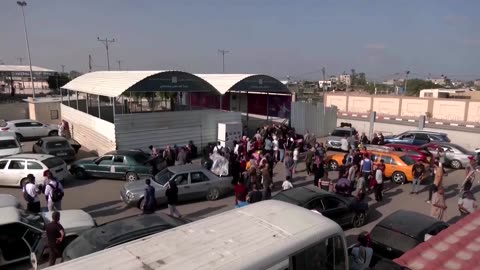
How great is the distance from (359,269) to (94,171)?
41.1ft

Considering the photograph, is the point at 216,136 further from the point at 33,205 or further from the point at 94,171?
the point at 33,205

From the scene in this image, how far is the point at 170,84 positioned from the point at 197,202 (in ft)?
28.5

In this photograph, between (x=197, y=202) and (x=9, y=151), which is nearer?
(x=197, y=202)

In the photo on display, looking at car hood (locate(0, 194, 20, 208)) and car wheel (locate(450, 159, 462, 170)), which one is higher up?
car hood (locate(0, 194, 20, 208))

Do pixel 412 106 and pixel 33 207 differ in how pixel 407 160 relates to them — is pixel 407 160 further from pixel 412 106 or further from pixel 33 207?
pixel 412 106

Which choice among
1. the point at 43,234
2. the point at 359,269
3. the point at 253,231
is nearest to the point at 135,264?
the point at 253,231

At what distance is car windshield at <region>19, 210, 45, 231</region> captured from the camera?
27.1ft

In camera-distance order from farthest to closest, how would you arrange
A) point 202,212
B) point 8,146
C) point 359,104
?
point 359,104 → point 8,146 → point 202,212

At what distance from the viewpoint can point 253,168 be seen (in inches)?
506

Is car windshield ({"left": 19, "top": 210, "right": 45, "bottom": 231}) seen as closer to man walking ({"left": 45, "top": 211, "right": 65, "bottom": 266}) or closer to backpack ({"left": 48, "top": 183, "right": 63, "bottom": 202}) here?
man walking ({"left": 45, "top": 211, "right": 65, "bottom": 266})

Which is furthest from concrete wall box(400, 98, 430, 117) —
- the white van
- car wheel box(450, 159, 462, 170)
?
the white van

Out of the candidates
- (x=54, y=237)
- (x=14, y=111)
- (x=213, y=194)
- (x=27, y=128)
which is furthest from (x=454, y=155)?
(x=14, y=111)

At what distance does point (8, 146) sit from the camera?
17203mm

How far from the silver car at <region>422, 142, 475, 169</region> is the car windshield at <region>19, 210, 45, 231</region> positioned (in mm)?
18586
